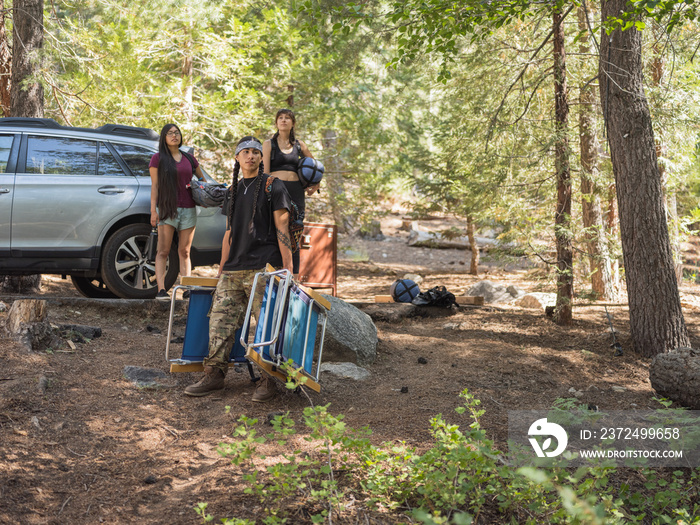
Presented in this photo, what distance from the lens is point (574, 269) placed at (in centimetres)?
849

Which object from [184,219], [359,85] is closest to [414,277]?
[359,85]

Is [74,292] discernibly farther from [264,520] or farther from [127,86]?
[264,520]

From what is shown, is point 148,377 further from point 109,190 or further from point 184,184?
point 109,190

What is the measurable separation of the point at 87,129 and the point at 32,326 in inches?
107

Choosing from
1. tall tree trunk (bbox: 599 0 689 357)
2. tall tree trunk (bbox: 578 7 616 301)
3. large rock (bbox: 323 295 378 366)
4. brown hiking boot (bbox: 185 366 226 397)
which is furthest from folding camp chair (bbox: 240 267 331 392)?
tall tree trunk (bbox: 578 7 616 301)

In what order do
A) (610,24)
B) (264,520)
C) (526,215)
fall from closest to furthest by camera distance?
(264,520) < (610,24) < (526,215)

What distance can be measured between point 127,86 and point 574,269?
7.50 meters

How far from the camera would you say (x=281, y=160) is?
645 cm

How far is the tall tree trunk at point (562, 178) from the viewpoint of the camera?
326 inches

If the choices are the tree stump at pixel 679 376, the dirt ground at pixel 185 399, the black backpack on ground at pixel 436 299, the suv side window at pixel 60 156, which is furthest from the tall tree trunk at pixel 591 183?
the suv side window at pixel 60 156

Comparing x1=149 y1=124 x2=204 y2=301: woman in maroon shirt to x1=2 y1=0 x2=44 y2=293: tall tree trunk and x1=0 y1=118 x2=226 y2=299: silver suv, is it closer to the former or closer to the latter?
x1=0 y1=118 x2=226 y2=299: silver suv

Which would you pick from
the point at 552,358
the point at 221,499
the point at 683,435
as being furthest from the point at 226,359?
the point at 552,358

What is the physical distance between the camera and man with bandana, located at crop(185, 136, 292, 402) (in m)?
4.94

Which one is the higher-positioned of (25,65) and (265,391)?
(25,65)
